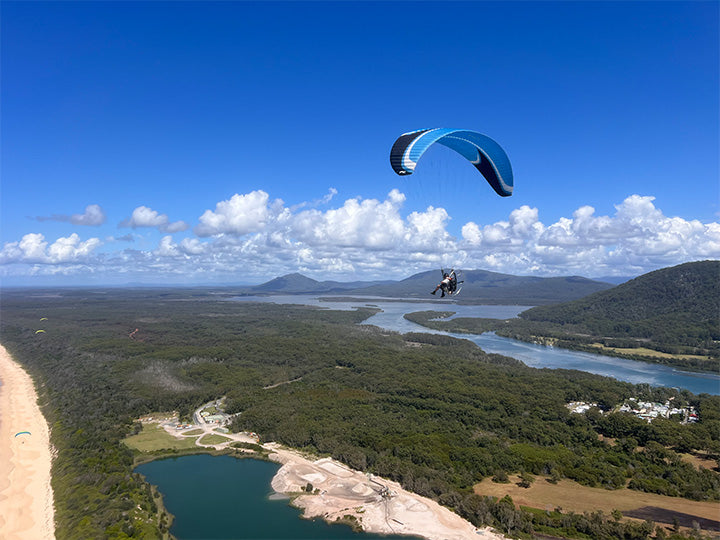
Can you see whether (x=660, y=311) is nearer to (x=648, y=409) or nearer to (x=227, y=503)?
(x=648, y=409)

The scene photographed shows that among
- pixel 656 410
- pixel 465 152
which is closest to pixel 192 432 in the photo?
pixel 465 152

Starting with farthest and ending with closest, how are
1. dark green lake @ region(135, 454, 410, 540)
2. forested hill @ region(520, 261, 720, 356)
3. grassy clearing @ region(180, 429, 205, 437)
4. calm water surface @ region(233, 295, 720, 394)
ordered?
forested hill @ region(520, 261, 720, 356)
calm water surface @ region(233, 295, 720, 394)
grassy clearing @ region(180, 429, 205, 437)
dark green lake @ region(135, 454, 410, 540)

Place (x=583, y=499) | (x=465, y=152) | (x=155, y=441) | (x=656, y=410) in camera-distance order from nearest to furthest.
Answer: (x=465, y=152) → (x=583, y=499) → (x=155, y=441) → (x=656, y=410)

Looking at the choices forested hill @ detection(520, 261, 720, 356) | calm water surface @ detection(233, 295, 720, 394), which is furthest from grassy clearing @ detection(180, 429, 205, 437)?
forested hill @ detection(520, 261, 720, 356)

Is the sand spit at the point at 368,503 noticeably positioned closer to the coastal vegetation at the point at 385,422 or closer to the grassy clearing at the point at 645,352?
the coastal vegetation at the point at 385,422

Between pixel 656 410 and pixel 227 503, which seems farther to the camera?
pixel 656 410

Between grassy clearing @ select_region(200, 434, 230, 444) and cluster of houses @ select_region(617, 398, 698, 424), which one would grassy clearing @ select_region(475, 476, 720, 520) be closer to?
cluster of houses @ select_region(617, 398, 698, 424)

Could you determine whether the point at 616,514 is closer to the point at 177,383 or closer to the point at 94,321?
the point at 177,383
